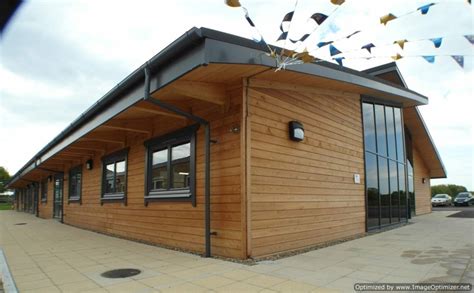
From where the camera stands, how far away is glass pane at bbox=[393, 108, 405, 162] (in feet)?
36.9

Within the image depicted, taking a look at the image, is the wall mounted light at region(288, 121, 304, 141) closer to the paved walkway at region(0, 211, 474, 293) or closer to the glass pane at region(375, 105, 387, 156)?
the paved walkway at region(0, 211, 474, 293)

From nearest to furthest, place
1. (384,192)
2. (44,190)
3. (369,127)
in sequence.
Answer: (369,127)
(384,192)
(44,190)

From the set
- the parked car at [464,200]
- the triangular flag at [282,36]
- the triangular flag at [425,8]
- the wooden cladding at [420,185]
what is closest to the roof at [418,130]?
the wooden cladding at [420,185]

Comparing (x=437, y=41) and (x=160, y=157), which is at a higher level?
(x=437, y=41)

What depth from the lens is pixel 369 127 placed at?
9.62 m

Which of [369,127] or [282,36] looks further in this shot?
[369,127]

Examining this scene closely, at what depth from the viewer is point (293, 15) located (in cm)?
403

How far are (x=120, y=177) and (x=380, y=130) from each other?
7.54 m

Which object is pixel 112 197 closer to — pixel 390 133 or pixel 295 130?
pixel 295 130

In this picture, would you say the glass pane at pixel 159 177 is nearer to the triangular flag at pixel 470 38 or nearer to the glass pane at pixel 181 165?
the glass pane at pixel 181 165

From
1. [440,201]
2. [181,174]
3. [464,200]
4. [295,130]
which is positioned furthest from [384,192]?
[464,200]

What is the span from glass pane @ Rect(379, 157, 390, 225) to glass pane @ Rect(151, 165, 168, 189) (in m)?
6.08

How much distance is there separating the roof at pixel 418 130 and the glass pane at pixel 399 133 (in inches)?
42.8

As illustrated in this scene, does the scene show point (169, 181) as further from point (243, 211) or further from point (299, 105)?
point (299, 105)
